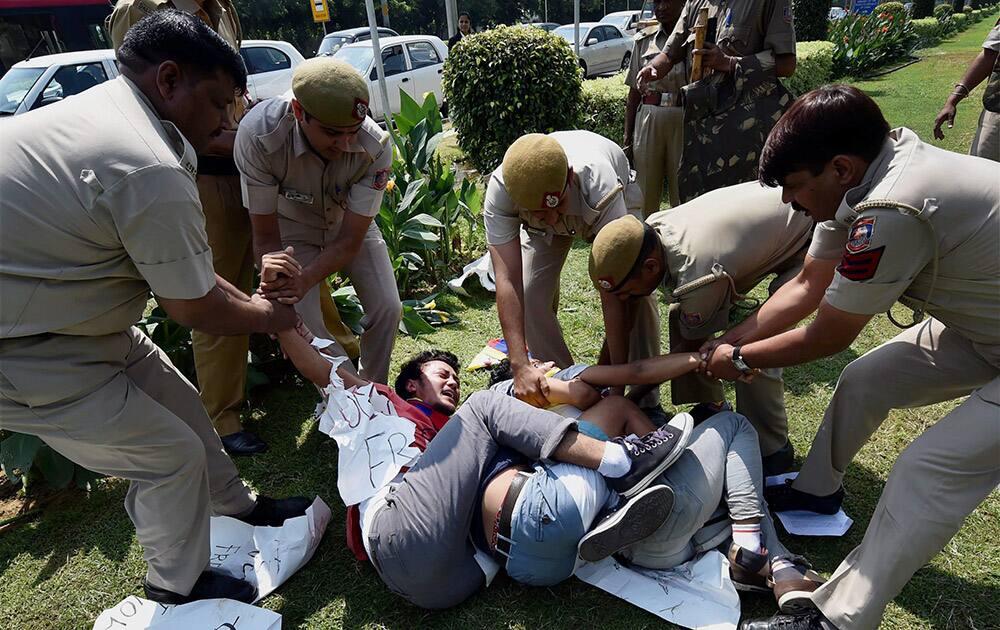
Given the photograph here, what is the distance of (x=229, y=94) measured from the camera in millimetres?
1885

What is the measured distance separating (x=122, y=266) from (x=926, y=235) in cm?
231

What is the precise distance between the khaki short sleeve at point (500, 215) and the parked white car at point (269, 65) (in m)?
8.70

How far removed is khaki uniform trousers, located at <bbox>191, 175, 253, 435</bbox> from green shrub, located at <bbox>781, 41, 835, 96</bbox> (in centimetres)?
758

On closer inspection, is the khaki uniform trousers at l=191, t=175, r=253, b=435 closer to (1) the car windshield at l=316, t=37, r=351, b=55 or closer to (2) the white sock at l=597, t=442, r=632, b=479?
(2) the white sock at l=597, t=442, r=632, b=479

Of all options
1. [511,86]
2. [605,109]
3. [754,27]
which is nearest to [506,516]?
[754,27]

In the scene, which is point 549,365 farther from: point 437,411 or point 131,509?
point 131,509

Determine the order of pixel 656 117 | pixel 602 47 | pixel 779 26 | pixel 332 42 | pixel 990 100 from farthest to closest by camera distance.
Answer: pixel 332 42 → pixel 602 47 → pixel 656 117 → pixel 990 100 → pixel 779 26

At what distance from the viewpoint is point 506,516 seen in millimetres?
2086

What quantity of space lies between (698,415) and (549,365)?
0.71 meters

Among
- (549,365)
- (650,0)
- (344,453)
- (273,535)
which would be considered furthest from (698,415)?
(650,0)

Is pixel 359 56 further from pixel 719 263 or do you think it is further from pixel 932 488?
pixel 932 488

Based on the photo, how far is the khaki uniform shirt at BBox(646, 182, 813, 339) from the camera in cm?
236

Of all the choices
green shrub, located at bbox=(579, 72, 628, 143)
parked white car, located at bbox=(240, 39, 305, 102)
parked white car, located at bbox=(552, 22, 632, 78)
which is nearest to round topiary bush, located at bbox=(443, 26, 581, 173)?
green shrub, located at bbox=(579, 72, 628, 143)

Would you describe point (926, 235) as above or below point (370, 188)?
above
